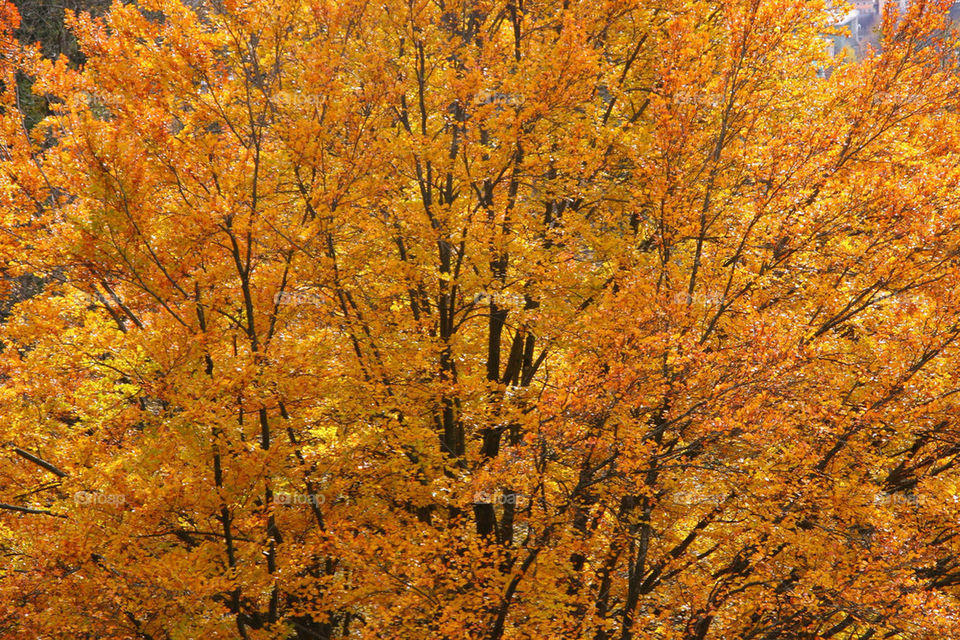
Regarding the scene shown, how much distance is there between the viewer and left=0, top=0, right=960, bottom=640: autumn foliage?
30.9ft

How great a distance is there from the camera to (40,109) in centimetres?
2659

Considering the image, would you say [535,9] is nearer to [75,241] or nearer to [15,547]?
[75,241]

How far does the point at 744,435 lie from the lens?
361 inches

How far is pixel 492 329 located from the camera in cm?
1266

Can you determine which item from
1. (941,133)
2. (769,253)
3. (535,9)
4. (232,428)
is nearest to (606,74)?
(535,9)

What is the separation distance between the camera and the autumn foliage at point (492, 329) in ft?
30.9

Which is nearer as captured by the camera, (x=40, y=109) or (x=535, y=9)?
(x=535, y=9)

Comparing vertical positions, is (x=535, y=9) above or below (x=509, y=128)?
above

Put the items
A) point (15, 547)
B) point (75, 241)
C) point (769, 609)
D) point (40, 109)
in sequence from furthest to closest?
1. point (40, 109)
2. point (15, 547)
3. point (769, 609)
4. point (75, 241)

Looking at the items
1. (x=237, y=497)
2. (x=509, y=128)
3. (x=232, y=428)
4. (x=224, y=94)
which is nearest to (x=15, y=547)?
(x=237, y=497)

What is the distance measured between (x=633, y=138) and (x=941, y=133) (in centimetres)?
543

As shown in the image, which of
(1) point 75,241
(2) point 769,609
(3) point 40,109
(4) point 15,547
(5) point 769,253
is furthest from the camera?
(3) point 40,109

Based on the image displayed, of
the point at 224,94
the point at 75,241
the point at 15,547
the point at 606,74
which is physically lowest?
the point at 15,547

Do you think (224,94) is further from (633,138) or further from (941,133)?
(941,133)
